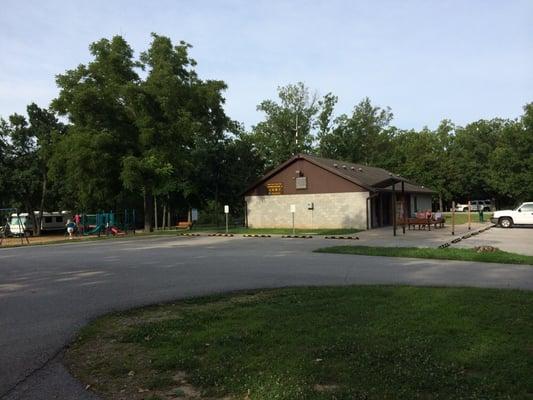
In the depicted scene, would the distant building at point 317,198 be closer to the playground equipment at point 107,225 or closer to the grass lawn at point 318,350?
the playground equipment at point 107,225

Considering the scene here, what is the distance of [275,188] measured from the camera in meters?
38.5

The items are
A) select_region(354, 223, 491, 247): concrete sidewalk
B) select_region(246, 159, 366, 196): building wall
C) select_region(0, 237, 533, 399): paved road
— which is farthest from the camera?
select_region(246, 159, 366, 196): building wall

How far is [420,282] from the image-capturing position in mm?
10805

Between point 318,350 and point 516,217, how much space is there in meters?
33.5

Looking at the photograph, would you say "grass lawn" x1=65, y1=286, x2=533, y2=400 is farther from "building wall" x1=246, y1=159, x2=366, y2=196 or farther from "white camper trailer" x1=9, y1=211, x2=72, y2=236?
"white camper trailer" x1=9, y1=211, x2=72, y2=236

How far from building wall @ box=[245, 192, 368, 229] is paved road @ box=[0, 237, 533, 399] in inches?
657

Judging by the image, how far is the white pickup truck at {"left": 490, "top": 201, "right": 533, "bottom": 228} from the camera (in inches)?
1359

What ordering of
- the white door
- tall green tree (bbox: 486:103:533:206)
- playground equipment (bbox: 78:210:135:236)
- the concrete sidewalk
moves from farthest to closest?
tall green tree (bbox: 486:103:533:206) → playground equipment (bbox: 78:210:135:236) → the white door → the concrete sidewalk

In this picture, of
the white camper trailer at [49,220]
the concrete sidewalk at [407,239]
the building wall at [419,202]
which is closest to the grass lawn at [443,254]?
the concrete sidewalk at [407,239]

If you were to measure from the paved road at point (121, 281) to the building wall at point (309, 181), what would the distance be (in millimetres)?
17408

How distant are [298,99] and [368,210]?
3409cm

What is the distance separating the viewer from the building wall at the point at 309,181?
3553cm

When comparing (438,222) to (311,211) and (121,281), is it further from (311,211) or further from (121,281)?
(121,281)

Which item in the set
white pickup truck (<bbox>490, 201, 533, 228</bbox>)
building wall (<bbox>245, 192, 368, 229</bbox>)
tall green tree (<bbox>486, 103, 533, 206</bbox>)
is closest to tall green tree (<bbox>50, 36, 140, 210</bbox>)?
building wall (<bbox>245, 192, 368, 229</bbox>)
